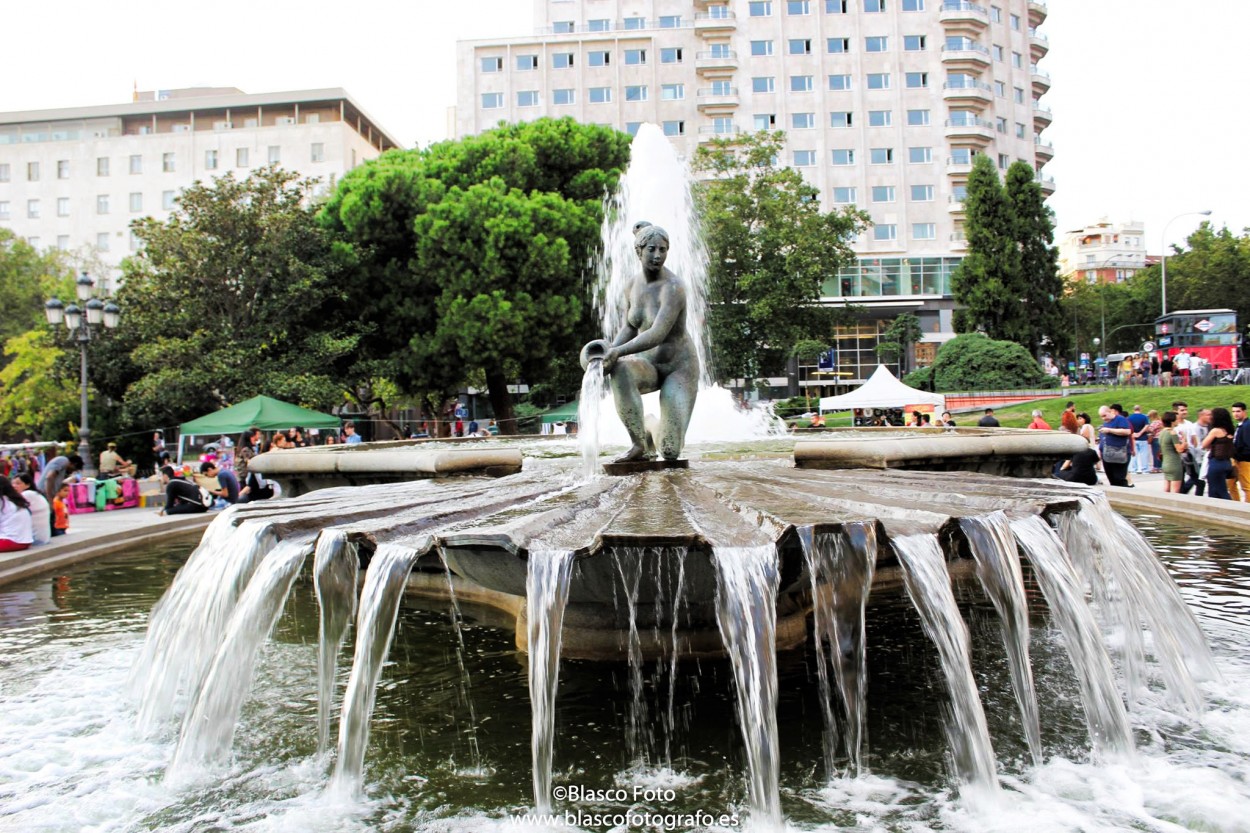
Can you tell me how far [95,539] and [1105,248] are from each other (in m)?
154

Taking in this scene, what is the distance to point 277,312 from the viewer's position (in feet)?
85.0

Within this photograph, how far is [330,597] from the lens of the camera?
4.21 m

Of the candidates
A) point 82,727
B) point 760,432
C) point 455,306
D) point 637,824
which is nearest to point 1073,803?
point 637,824

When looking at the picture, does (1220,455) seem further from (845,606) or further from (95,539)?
(95,539)

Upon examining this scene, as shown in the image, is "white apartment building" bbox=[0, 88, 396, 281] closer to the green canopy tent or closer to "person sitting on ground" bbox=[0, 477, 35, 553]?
the green canopy tent

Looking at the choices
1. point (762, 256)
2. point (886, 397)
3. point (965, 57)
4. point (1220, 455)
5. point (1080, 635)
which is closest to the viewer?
point (1080, 635)

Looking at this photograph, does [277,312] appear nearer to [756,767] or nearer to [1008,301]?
[756,767]

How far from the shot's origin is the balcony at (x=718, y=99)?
2226 inches

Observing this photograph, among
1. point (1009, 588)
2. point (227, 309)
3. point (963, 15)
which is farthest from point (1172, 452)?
point (963, 15)

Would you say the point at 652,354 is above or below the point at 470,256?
below

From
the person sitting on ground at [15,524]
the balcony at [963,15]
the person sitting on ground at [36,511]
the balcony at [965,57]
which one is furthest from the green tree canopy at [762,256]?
the person sitting on ground at [15,524]

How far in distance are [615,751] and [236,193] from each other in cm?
2564

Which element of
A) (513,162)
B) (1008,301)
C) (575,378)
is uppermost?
(513,162)

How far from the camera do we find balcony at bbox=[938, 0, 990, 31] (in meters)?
55.8
